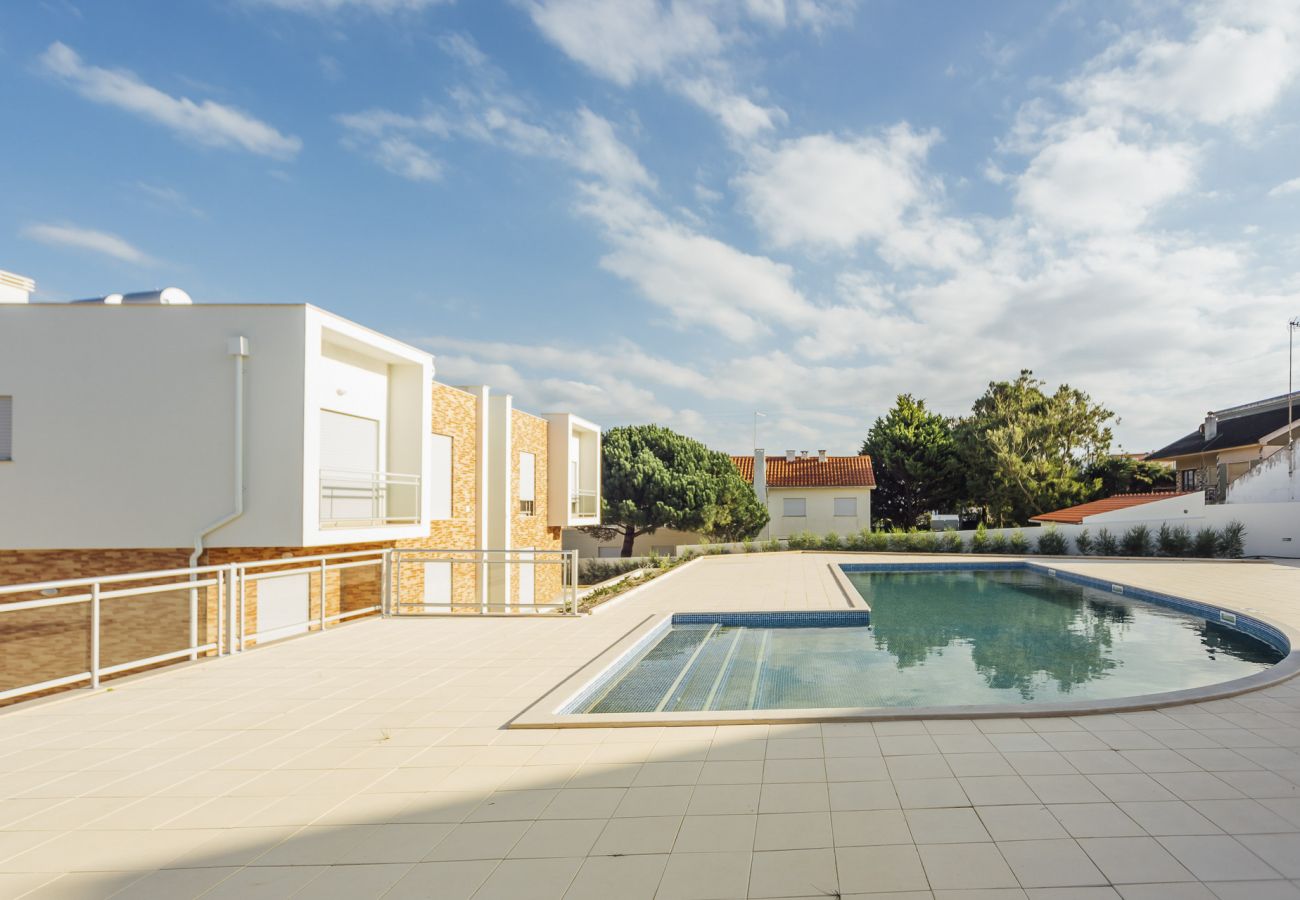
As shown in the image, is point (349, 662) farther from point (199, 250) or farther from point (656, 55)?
point (199, 250)

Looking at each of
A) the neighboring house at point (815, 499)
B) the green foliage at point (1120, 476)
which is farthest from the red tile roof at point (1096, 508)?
the neighboring house at point (815, 499)

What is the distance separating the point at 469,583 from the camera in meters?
16.0

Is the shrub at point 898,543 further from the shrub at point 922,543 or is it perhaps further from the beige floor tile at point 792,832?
the beige floor tile at point 792,832

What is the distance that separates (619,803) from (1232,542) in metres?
23.5

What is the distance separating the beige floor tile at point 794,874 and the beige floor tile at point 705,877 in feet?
A: 0.16

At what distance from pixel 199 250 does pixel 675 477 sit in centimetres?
1779

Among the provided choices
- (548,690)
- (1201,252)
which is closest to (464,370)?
(548,690)

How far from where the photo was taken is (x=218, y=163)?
16.2 m

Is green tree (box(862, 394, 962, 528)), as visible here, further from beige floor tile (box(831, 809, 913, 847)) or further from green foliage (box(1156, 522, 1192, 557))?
beige floor tile (box(831, 809, 913, 847))

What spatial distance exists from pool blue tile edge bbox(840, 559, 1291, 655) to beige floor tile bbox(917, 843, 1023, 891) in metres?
7.19

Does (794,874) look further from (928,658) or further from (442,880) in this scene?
(928,658)

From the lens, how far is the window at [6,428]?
34.6ft

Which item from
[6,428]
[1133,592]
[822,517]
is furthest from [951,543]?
[6,428]

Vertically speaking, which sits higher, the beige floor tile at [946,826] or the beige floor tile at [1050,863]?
the beige floor tile at [1050,863]
